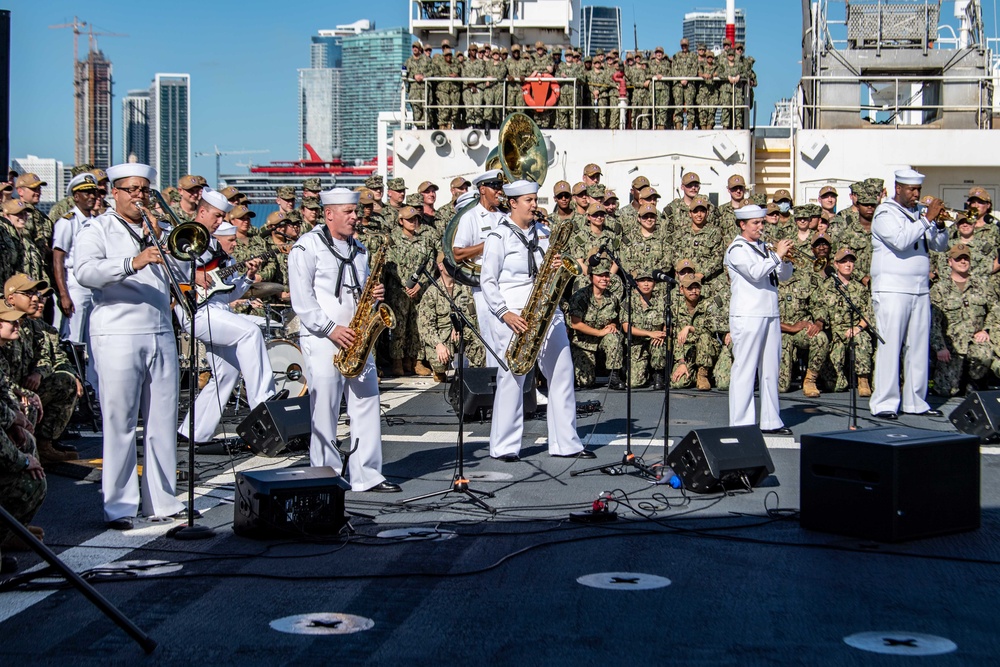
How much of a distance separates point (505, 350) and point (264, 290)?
160 inches

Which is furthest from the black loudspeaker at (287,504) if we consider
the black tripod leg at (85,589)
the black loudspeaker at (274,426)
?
the black loudspeaker at (274,426)

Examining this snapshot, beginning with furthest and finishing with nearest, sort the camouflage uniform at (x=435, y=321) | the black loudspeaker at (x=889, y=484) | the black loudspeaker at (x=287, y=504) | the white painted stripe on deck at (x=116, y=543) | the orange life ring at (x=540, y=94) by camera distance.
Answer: the orange life ring at (x=540, y=94) → the camouflage uniform at (x=435, y=321) → the black loudspeaker at (x=287, y=504) → the black loudspeaker at (x=889, y=484) → the white painted stripe on deck at (x=116, y=543)

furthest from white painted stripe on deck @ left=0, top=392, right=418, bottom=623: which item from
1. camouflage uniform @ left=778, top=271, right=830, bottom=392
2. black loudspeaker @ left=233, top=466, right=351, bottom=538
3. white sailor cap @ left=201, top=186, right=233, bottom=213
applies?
camouflage uniform @ left=778, top=271, right=830, bottom=392

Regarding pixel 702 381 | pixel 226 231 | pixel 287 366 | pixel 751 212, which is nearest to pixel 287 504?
pixel 226 231

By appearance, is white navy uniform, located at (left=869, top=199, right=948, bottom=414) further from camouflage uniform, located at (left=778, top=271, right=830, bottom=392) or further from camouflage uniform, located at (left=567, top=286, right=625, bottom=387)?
camouflage uniform, located at (left=567, top=286, right=625, bottom=387)

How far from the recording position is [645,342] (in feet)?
49.8

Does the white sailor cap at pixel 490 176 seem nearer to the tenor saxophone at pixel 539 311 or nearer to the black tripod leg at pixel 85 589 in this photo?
the tenor saxophone at pixel 539 311

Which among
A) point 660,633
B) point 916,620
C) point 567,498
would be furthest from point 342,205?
point 916,620

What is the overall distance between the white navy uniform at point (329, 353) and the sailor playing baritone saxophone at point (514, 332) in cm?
155

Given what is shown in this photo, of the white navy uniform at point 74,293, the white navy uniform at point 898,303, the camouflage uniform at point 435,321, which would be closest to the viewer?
the white navy uniform at point 898,303

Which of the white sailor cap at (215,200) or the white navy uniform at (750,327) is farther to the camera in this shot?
the white navy uniform at (750,327)

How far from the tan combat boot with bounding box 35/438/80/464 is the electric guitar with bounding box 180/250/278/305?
5.71ft

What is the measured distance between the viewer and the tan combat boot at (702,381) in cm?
1514

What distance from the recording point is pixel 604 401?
13.8 m
